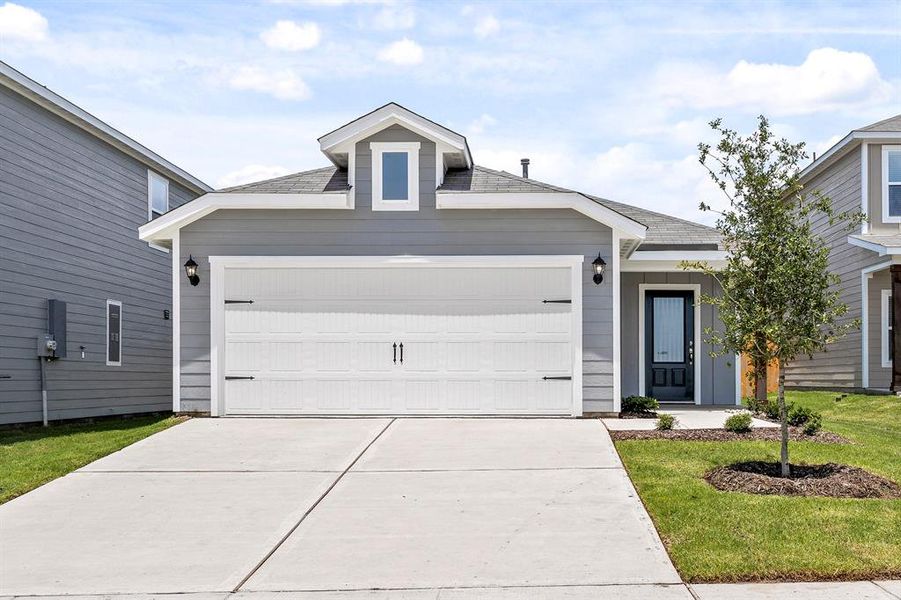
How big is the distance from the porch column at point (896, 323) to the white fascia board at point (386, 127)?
9247 millimetres

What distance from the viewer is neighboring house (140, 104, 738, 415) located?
1315cm

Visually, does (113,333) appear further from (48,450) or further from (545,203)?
(545,203)

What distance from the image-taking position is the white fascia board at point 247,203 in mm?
13148

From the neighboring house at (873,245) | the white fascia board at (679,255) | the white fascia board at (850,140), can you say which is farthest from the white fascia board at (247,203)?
the neighboring house at (873,245)

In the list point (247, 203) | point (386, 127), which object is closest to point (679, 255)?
point (386, 127)

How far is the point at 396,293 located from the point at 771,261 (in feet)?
20.1

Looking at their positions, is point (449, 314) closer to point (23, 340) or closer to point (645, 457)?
point (645, 457)

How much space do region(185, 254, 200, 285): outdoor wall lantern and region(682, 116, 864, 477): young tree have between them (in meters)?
7.69

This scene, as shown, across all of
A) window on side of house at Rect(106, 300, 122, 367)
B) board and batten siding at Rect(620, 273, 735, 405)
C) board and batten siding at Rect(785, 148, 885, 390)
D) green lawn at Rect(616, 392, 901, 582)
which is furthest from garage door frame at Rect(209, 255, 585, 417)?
board and batten siding at Rect(785, 148, 885, 390)

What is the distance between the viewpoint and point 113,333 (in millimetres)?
18281

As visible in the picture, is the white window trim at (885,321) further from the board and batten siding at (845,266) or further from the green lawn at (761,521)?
the green lawn at (761,521)

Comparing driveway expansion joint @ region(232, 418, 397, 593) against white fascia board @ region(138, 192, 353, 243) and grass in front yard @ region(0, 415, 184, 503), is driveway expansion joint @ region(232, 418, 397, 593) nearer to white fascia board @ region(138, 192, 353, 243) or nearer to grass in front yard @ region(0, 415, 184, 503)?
→ grass in front yard @ region(0, 415, 184, 503)

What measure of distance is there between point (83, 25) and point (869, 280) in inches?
610

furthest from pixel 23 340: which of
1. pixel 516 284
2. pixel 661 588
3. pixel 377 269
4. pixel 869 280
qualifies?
pixel 869 280
